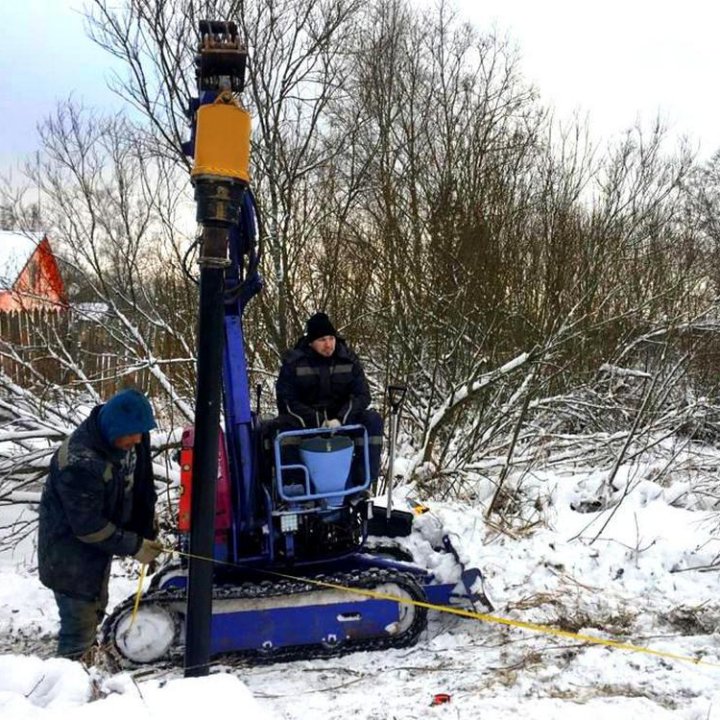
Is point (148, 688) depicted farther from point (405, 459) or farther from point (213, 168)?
point (405, 459)

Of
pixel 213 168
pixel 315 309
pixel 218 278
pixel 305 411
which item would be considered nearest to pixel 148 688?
pixel 218 278

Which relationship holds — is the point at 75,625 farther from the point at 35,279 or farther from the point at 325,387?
the point at 35,279

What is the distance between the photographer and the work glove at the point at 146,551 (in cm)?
407

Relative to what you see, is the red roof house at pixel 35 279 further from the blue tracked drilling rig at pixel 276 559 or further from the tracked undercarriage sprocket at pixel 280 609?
the tracked undercarriage sprocket at pixel 280 609

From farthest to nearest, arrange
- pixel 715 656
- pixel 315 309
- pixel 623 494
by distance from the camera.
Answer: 1. pixel 315 309
2. pixel 623 494
3. pixel 715 656

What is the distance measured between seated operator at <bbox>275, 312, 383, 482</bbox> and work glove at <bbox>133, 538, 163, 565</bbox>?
1183 mm

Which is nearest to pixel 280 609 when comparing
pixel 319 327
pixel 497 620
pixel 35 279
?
pixel 497 620

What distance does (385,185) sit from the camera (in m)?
10.1

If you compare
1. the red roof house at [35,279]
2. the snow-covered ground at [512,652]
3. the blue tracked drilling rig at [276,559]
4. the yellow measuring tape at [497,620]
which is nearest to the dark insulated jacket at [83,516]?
the yellow measuring tape at [497,620]

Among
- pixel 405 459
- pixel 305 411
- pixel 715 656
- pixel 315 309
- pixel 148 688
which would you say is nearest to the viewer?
pixel 148 688

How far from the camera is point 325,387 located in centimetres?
506

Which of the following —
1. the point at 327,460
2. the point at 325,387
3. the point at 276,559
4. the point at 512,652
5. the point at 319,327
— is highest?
the point at 319,327

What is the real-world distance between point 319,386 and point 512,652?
81.1 inches

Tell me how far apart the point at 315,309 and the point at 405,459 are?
2.41 m
